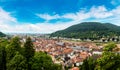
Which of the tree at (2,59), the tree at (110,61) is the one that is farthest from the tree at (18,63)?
the tree at (110,61)

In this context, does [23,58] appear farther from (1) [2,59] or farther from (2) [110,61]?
(2) [110,61]

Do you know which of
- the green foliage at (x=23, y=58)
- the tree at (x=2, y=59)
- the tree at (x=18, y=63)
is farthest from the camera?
the tree at (x=2, y=59)

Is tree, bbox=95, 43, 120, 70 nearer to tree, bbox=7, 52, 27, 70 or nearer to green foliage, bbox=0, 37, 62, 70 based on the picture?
green foliage, bbox=0, 37, 62, 70

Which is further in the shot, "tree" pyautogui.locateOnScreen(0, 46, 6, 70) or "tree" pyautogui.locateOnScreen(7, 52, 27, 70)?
"tree" pyautogui.locateOnScreen(0, 46, 6, 70)

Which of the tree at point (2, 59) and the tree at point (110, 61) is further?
the tree at point (2, 59)

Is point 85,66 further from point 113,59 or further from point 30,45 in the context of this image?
point 113,59

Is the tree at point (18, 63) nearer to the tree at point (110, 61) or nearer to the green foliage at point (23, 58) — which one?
the green foliage at point (23, 58)

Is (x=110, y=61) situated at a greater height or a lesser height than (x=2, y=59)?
greater

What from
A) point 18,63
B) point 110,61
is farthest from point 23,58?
point 110,61

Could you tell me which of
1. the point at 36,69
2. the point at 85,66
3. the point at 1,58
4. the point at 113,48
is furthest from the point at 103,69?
the point at 85,66

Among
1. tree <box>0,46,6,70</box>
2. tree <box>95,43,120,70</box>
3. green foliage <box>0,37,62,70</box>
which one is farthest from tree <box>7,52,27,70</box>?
tree <box>95,43,120,70</box>

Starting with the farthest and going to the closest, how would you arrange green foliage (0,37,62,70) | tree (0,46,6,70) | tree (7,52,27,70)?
tree (0,46,6,70) < green foliage (0,37,62,70) < tree (7,52,27,70)
